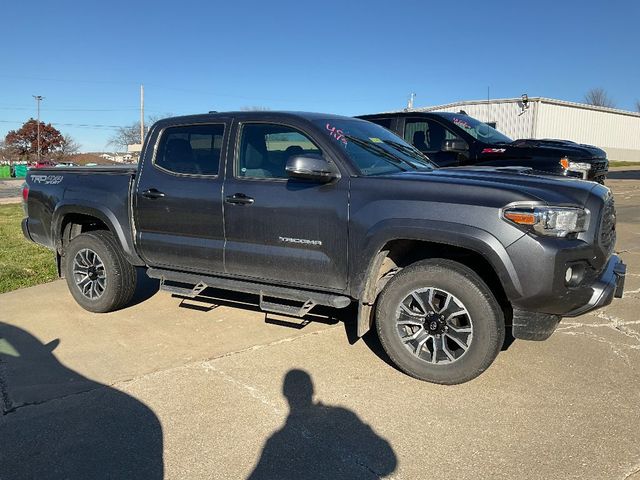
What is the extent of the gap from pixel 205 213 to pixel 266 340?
4.00 feet

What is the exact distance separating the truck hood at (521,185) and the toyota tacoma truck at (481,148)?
3.59 meters

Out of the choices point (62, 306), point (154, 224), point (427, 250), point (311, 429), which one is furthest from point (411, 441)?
point (62, 306)

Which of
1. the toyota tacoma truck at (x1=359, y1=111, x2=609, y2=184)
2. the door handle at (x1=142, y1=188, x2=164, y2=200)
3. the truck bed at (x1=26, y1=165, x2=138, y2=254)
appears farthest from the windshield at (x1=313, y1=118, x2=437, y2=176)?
the toyota tacoma truck at (x1=359, y1=111, x2=609, y2=184)

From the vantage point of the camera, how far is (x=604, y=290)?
351 centimetres

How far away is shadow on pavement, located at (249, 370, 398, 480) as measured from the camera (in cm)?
279

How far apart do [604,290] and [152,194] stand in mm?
3737

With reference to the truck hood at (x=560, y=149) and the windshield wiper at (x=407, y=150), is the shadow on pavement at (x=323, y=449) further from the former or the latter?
the truck hood at (x=560, y=149)

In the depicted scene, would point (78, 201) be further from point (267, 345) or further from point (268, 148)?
point (267, 345)

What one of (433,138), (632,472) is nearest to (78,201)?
(632,472)

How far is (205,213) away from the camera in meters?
4.60

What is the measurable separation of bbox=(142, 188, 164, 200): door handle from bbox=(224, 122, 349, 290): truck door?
0.74 m

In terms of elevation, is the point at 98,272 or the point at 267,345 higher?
the point at 98,272

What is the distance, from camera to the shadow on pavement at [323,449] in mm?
2787

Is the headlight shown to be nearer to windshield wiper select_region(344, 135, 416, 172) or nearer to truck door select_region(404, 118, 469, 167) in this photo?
windshield wiper select_region(344, 135, 416, 172)
